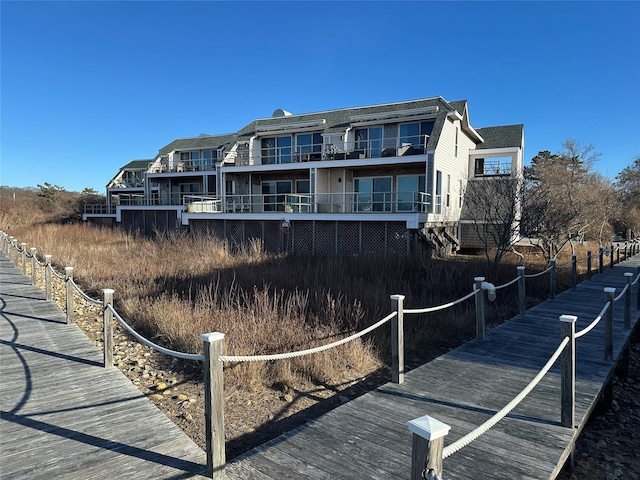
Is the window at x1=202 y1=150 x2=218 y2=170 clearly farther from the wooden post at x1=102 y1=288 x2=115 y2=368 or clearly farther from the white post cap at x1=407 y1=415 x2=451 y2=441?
the white post cap at x1=407 y1=415 x2=451 y2=441

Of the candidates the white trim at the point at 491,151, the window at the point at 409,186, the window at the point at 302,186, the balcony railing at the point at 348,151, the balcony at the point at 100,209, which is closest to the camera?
the balcony railing at the point at 348,151

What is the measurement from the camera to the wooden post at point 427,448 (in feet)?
6.42

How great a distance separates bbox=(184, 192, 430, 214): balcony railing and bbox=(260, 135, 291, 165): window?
266 cm

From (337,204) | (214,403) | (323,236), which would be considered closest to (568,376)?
(214,403)

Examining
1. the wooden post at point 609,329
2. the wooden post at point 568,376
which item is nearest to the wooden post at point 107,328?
the wooden post at point 568,376

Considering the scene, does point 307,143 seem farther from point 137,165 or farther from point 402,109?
point 137,165

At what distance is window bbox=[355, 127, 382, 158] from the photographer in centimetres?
2330

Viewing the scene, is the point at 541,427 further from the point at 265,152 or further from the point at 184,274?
the point at 265,152

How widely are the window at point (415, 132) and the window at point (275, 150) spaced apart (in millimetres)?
7786

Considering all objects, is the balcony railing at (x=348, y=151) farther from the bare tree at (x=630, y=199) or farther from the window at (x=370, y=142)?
the bare tree at (x=630, y=199)

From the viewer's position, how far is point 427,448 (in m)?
1.98

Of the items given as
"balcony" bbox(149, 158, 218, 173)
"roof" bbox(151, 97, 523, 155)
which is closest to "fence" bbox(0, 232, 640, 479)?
"roof" bbox(151, 97, 523, 155)

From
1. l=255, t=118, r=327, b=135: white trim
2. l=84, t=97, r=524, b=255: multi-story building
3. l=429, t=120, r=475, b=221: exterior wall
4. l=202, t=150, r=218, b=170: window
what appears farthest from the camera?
l=202, t=150, r=218, b=170: window

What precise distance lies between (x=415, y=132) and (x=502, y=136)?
7.74 metres
